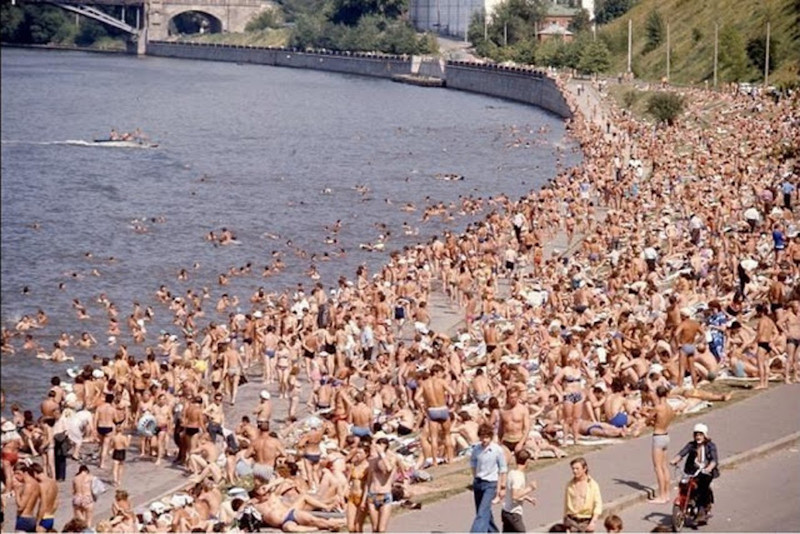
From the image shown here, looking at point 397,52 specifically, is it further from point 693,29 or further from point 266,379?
point 266,379

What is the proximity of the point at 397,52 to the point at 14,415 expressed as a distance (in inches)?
5976

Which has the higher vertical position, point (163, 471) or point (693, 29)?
point (693, 29)

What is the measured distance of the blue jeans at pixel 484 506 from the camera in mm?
15500

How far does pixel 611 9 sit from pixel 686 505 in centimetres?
14111

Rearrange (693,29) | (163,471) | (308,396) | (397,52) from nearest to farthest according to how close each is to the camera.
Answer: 1. (163,471)
2. (308,396)
3. (693,29)
4. (397,52)

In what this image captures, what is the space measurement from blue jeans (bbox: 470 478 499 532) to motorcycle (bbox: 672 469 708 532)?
175 centimetres

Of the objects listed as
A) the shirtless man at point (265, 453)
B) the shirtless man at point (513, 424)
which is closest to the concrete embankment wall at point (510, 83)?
the shirtless man at point (265, 453)

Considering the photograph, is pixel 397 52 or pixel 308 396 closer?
pixel 308 396

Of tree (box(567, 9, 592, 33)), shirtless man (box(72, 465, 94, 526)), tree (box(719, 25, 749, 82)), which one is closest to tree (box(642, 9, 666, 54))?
tree (box(719, 25, 749, 82))

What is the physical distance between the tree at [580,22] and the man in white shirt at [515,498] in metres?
135

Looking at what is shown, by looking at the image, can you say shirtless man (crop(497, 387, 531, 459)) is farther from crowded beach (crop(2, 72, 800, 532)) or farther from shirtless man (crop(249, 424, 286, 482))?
shirtless man (crop(249, 424, 286, 482))

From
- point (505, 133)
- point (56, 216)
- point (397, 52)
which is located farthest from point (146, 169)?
point (397, 52)

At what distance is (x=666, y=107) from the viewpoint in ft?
253

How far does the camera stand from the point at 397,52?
175m
